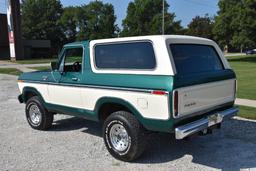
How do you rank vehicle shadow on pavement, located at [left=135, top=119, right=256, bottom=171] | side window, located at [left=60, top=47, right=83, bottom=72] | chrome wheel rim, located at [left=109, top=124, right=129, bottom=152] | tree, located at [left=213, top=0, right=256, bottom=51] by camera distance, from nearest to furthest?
Answer: vehicle shadow on pavement, located at [left=135, top=119, right=256, bottom=171]
chrome wheel rim, located at [left=109, top=124, right=129, bottom=152]
side window, located at [left=60, top=47, right=83, bottom=72]
tree, located at [left=213, top=0, right=256, bottom=51]

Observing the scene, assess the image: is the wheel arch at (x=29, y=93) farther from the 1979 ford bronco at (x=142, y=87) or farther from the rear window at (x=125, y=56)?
the rear window at (x=125, y=56)

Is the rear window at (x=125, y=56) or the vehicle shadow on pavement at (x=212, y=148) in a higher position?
the rear window at (x=125, y=56)

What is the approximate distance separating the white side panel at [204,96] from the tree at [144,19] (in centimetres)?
6197

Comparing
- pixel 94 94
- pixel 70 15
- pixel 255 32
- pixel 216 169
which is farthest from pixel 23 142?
pixel 70 15

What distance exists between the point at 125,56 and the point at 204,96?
1.47m

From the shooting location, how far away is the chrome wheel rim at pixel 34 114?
753 cm

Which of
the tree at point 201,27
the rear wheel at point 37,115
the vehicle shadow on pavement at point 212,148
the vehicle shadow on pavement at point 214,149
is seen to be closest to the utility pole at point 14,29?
the tree at point 201,27

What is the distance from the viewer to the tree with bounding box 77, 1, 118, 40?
85.0 m

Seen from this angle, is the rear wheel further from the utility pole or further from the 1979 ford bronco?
the utility pole

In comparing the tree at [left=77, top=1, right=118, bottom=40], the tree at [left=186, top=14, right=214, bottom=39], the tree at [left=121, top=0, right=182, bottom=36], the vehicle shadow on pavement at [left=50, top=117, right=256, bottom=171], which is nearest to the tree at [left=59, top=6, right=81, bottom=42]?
the tree at [left=77, top=1, right=118, bottom=40]

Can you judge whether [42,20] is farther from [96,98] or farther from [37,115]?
[96,98]

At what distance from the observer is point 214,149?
5.99 metres

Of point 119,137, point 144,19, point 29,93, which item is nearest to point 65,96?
point 119,137

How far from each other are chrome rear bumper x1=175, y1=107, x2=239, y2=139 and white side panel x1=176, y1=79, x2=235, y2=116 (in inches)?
6.8
